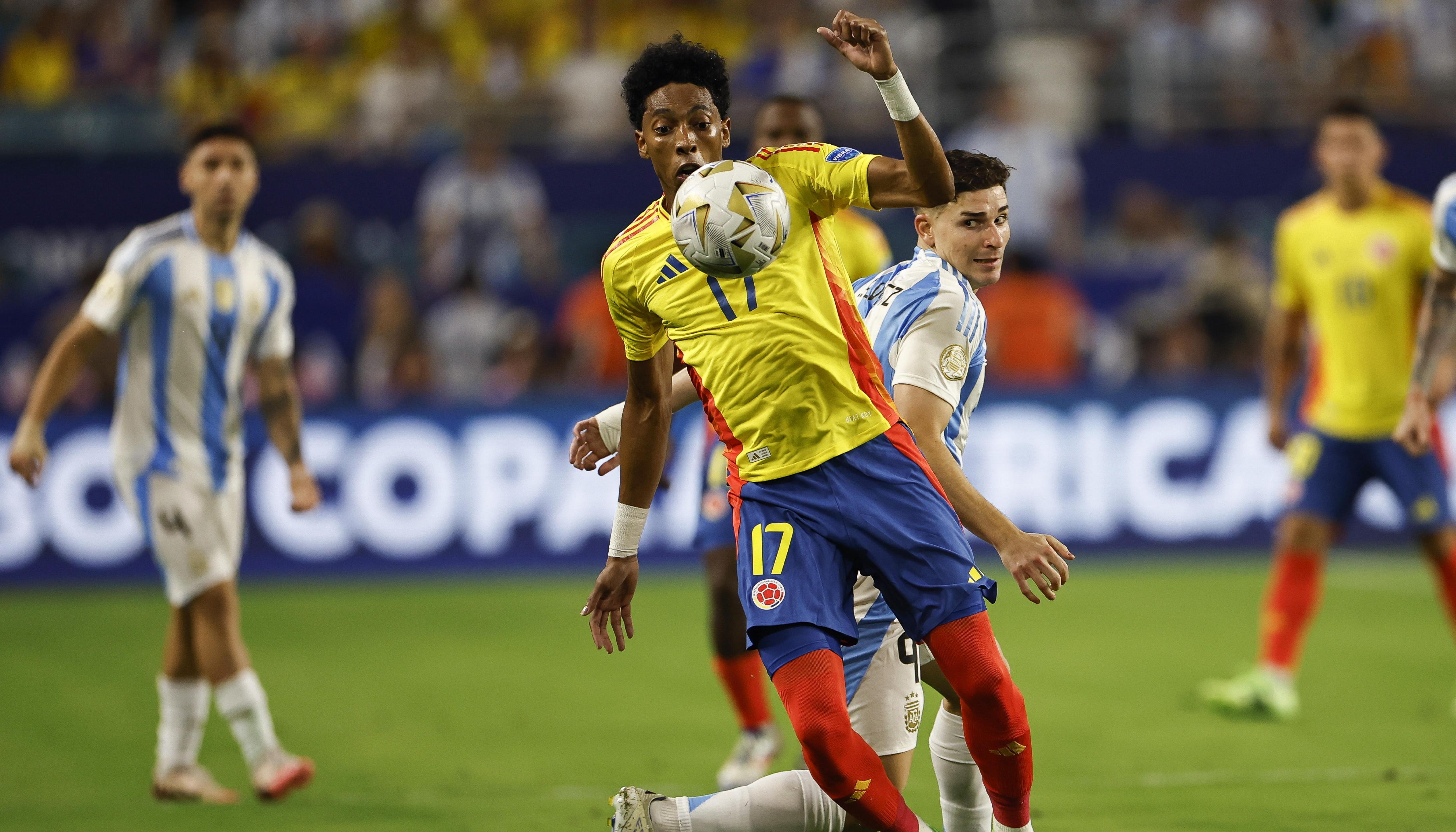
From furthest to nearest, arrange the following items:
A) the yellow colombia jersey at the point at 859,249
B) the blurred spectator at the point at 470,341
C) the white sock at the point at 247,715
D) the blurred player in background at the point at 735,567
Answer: the blurred spectator at the point at 470,341 → the yellow colombia jersey at the point at 859,249 → the blurred player in background at the point at 735,567 → the white sock at the point at 247,715

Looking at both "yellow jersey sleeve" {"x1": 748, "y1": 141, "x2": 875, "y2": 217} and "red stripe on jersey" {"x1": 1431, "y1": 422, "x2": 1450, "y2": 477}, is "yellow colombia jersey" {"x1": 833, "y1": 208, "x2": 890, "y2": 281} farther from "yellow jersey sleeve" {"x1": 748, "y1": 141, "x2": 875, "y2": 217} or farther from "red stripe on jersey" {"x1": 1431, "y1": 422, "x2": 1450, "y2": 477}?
"red stripe on jersey" {"x1": 1431, "y1": 422, "x2": 1450, "y2": 477}

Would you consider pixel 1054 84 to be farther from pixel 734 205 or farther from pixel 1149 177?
pixel 734 205

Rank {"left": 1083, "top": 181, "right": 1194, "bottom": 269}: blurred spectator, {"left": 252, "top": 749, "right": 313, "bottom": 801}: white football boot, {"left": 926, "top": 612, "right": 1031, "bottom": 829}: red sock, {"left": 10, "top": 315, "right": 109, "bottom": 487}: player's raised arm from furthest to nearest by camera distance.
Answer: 1. {"left": 1083, "top": 181, "right": 1194, "bottom": 269}: blurred spectator
2. {"left": 252, "top": 749, "right": 313, "bottom": 801}: white football boot
3. {"left": 10, "top": 315, "right": 109, "bottom": 487}: player's raised arm
4. {"left": 926, "top": 612, "right": 1031, "bottom": 829}: red sock

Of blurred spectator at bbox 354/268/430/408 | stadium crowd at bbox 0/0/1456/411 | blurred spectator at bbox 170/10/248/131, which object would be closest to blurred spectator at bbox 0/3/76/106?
stadium crowd at bbox 0/0/1456/411

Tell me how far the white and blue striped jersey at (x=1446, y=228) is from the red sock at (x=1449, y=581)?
1.75 meters

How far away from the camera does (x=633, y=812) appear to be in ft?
14.7

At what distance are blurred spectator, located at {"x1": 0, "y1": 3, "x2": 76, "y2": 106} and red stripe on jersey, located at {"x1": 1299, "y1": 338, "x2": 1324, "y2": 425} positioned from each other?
43.8ft

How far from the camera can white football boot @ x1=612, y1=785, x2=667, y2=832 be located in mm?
4477

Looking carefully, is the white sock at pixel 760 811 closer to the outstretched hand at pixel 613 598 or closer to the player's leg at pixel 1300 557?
the outstretched hand at pixel 613 598

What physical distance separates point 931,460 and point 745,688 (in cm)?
273

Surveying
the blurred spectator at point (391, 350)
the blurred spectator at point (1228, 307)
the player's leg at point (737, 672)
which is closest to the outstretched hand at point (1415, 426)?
the player's leg at point (737, 672)

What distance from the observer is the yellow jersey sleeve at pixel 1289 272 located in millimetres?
8641

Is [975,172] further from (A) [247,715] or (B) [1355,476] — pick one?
(B) [1355,476]

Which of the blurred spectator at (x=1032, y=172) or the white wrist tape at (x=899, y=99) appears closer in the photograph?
the white wrist tape at (x=899, y=99)
